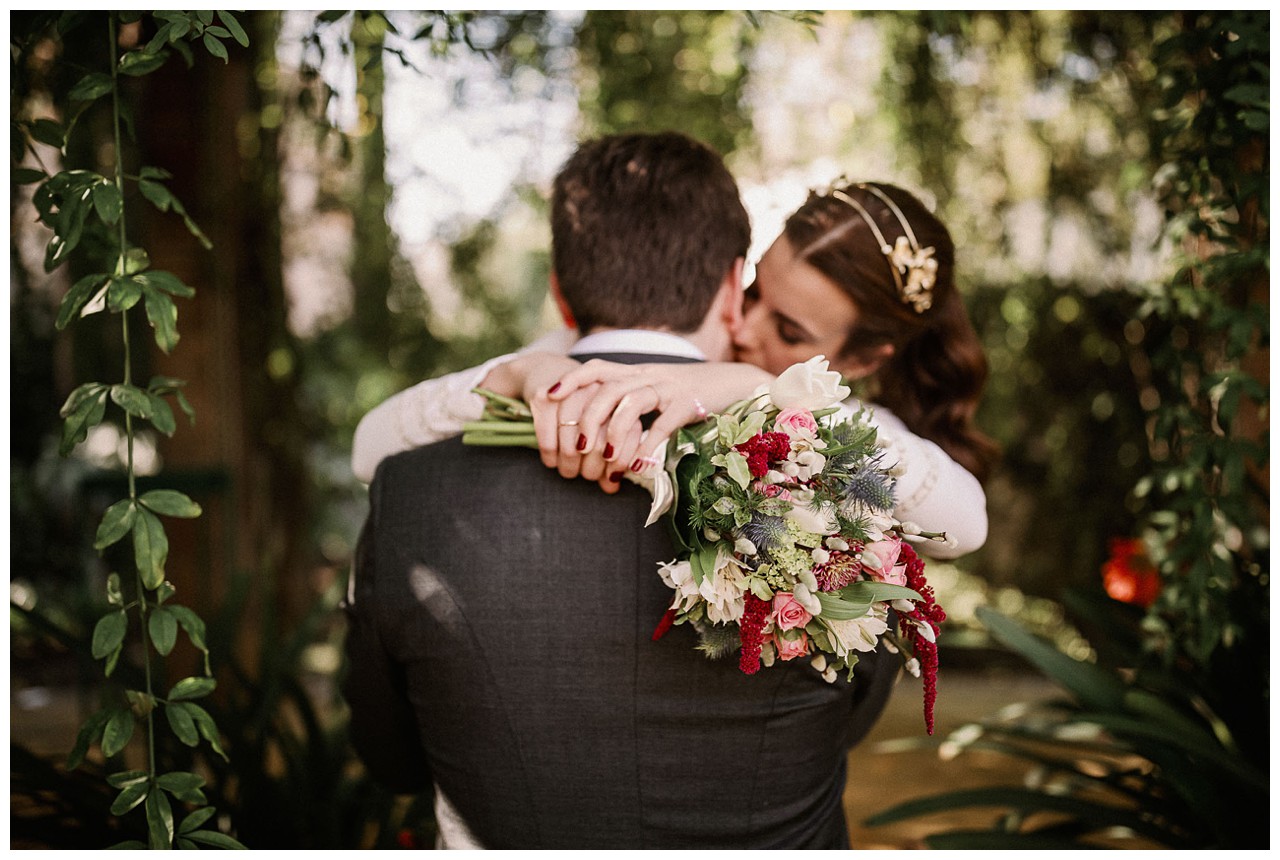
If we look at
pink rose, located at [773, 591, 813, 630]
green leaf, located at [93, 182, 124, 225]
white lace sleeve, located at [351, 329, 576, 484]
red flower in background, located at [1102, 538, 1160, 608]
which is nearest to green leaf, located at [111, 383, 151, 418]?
green leaf, located at [93, 182, 124, 225]

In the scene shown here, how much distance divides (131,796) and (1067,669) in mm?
2103

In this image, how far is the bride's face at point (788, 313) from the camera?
170cm

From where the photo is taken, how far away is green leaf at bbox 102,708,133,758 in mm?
1115

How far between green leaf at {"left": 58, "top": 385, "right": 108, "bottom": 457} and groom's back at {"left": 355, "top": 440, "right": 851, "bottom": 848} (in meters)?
0.34

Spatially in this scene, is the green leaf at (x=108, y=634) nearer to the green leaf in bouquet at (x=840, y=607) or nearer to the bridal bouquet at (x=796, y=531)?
the bridal bouquet at (x=796, y=531)

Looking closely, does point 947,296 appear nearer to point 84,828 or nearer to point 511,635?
point 511,635

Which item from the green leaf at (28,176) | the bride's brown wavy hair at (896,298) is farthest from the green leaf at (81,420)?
the bride's brown wavy hair at (896,298)

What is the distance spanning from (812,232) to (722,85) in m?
1.98

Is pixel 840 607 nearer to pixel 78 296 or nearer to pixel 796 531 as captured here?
pixel 796 531

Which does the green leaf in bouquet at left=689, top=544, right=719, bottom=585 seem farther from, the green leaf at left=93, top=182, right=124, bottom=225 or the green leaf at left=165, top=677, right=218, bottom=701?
the green leaf at left=93, top=182, right=124, bottom=225

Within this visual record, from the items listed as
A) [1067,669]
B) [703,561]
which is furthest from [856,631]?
[1067,669]

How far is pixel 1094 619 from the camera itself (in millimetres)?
2596

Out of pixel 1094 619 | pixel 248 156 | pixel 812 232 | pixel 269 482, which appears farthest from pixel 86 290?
pixel 269 482

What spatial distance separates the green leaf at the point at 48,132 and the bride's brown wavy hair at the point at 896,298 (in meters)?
1.15
